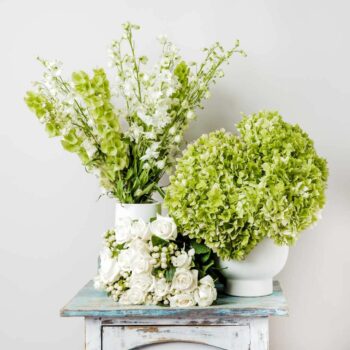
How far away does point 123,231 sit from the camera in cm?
147

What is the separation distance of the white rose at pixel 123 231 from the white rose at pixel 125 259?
4 cm

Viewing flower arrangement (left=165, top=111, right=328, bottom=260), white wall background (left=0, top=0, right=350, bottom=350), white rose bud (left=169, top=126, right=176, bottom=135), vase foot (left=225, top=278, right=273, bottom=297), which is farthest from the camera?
white wall background (left=0, top=0, right=350, bottom=350)

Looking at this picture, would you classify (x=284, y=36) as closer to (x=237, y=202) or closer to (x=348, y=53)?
(x=348, y=53)

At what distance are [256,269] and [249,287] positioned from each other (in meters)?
0.06

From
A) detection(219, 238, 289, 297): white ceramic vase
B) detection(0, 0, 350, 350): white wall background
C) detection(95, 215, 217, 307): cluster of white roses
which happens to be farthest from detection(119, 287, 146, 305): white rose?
detection(0, 0, 350, 350): white wall background

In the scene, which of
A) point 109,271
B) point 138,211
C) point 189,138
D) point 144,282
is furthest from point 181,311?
point 189,138

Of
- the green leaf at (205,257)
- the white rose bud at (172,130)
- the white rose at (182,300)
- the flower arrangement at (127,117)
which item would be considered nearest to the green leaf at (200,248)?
the green leaf at (205,257)

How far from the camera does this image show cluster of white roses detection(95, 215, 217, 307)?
1.39m

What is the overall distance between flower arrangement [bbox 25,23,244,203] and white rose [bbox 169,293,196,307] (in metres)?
0.34

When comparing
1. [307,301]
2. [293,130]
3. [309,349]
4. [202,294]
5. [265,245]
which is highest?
[293,130]

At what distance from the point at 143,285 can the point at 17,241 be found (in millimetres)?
639

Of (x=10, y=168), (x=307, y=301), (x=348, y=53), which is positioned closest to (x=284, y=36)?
(x=348, y=53)

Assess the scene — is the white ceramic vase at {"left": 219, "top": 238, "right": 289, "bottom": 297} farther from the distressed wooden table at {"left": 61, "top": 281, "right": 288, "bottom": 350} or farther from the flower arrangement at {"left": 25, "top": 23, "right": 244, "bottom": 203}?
the flower arrangement at {"left": 25, "top": 23, "right": 244, "bottom": 203}

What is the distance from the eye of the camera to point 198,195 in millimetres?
1401
